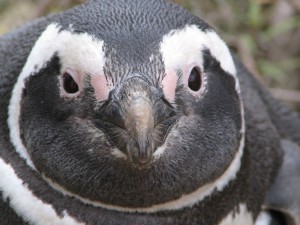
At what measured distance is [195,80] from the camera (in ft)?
7.64

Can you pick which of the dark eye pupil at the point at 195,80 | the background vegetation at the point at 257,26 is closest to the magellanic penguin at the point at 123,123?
the dark eye pupil at the point at 195,80

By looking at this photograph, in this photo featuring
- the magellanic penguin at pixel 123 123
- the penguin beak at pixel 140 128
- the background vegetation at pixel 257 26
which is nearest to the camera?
the penguin beak at pixel 140 128

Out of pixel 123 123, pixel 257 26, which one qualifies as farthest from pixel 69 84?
pixel 257 26

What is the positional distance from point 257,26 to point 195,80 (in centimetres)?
213

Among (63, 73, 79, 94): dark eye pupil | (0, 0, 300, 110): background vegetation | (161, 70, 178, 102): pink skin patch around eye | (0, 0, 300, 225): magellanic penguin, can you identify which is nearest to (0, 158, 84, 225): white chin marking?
(0, 0, 300, 225): magellanic penguin

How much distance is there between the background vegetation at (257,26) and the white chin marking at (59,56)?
1.53m

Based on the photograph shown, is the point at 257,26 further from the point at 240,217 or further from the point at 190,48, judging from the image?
the point at 190,48

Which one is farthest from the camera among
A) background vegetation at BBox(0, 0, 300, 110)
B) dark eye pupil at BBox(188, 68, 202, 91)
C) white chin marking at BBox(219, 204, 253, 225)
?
background vegetation at BBox(0, 0, 300, 110)

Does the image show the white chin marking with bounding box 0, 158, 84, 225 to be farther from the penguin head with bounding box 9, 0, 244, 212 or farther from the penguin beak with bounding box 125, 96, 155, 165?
the penguin beak with bounding box 125, 96, 155, 165

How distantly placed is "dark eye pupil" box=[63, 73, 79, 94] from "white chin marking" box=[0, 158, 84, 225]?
0.36 m

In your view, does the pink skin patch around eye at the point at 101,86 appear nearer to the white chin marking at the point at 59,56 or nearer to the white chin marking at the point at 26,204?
the white chin marking at the point at 59,56

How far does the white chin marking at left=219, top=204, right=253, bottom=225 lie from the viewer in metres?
2.60

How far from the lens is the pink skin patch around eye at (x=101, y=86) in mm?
2146

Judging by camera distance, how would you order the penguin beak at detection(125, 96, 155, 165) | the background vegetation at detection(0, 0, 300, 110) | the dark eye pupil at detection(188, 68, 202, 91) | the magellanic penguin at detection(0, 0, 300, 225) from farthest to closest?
the background vegetation at detection(0, 0, 300, 110), the dark eye pupil at detection(188, 68, 202, 91), the magellanic penguin at detection(0, 0, 300, 225), the penguin beak at detection(125, 96, 155, 165)
